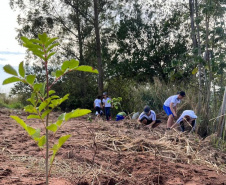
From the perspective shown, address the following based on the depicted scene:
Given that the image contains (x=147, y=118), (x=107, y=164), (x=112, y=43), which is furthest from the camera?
(x=112, y=43)

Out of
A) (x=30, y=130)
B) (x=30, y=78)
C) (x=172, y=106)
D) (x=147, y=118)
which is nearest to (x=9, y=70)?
(x=30, y=78)

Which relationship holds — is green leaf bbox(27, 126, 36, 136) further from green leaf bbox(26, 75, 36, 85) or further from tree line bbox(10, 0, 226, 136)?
tree line bbox(10, 0, 226, 136)

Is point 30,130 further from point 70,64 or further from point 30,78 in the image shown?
point 70,64

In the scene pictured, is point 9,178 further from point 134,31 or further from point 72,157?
point 134,31

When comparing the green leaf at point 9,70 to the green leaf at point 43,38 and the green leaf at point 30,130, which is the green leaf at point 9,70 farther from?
the green leaf at point 30,130

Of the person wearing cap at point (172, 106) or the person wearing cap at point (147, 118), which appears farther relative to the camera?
the person wearing cap at point (172, 106)

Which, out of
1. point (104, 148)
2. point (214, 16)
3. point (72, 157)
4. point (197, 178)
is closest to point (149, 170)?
point (197, 178)

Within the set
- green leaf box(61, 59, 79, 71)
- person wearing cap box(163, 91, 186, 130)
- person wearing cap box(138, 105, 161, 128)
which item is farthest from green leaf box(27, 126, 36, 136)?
person wearing cap box(163, 91, 186, 130)

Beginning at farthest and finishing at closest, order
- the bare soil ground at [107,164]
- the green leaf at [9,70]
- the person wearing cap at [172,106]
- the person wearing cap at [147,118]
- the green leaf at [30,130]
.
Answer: the person wearing cap at [172,106], the person wearing cap at [147,118], the bare soil ground at [107,164], the green leaf at [30,130], the green leaf at [9,70]

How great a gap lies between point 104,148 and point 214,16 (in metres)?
5.43

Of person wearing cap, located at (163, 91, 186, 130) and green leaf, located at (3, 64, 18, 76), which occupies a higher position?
green leaf, located at (3, 64, 18, 76)

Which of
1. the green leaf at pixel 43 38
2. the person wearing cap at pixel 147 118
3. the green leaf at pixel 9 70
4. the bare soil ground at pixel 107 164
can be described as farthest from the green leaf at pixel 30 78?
the person wearing cap at pixel 147 118

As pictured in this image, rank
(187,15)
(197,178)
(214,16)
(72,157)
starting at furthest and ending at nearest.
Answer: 1. (187,15)
2. (214,16)
3. (72,157)
4. (197,178)

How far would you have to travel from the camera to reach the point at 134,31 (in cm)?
2042
